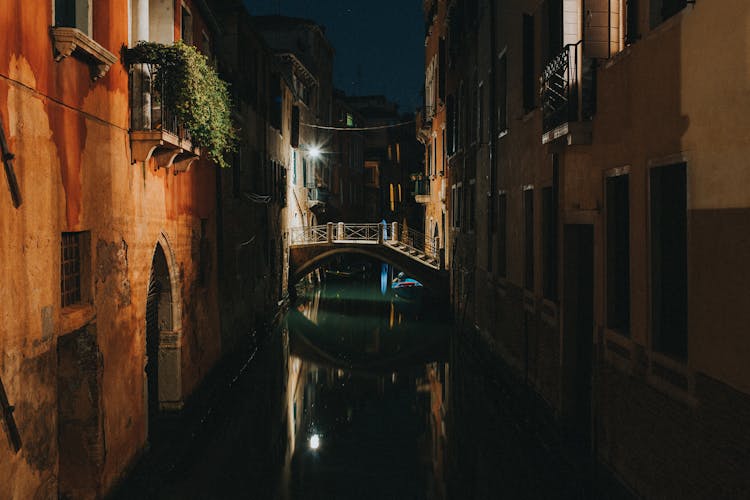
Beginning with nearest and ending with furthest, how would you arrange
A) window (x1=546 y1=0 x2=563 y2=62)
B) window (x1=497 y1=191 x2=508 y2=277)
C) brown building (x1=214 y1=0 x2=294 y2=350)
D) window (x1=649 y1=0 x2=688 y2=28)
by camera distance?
window (x1=649 y1=0 x2=688 y2=28) → window (x1=546 y1=0 x2=563 y2=62) → window (x1=497 y1=191 x2=508 y2=277) → brown building (x1=214 y1=0 x2=294 y2=350)

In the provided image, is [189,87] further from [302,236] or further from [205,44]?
[302,236]

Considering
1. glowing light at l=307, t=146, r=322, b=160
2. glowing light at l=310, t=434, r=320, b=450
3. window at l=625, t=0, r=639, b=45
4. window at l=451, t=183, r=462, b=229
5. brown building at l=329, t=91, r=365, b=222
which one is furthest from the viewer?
brown building at l=329, t=91, r=365, b=222

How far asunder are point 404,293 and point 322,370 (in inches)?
605

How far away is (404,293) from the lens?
31703 mm

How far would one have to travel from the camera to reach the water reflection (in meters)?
9.28

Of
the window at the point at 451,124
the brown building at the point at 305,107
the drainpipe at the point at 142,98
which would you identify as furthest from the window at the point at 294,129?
the drainpipe at the point at 142,98

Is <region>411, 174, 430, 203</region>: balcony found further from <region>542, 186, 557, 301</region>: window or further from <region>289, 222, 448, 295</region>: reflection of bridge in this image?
<region>542, 186, 557, 301</region>: window

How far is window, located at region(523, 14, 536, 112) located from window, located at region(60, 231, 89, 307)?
24.6 ft

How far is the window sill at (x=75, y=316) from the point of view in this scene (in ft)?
20.3

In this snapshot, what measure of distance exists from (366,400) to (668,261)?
8508mm

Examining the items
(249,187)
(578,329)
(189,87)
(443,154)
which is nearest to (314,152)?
(443,154)

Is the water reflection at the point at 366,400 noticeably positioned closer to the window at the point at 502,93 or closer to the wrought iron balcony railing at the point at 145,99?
the wrought iron balcony railing at the point at 145,99

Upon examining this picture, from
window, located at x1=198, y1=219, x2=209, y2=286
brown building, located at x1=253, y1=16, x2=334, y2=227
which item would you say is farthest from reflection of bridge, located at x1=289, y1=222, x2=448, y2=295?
window, located at x1=198, y1=219, x2=209, y2=286

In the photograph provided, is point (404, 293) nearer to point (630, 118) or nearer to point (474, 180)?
point (474, 180)
